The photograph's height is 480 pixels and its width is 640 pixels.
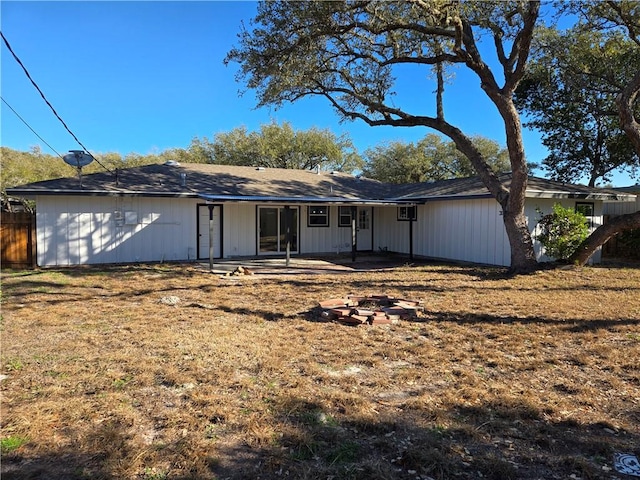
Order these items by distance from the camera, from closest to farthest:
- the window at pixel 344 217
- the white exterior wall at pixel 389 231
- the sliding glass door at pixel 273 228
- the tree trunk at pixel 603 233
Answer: the tree trunk at pixel 603 233, the sliding glass door at pixel 273 228, the white exterior wall at pixel 389 231, the window at pixel 344 217

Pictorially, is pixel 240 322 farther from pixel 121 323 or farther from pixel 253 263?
pixel 253 263

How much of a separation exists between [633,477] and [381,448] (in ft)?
4.88

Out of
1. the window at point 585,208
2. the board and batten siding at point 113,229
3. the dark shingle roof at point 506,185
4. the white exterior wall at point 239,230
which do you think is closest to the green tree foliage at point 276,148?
the dark shingle roof at point 506,185

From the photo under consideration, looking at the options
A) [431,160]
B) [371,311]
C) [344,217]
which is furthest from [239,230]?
[431,160]

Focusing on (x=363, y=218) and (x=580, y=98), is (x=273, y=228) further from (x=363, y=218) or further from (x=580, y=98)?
(x=580, y=98)

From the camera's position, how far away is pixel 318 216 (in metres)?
16.6

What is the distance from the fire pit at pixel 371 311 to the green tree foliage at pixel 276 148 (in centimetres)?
2308

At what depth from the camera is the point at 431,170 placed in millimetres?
33062

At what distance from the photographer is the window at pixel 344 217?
56.0ft

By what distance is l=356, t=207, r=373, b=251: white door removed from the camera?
17953 millimetres

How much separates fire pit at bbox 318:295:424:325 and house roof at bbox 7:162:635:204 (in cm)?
624

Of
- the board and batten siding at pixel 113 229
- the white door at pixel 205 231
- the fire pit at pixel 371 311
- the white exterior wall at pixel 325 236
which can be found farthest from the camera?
the white exterior wall at pixel 325 236

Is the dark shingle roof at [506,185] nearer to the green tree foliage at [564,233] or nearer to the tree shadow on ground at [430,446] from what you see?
the green tree foliage at [564,233]

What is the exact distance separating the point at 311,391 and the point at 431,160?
1222 inches
